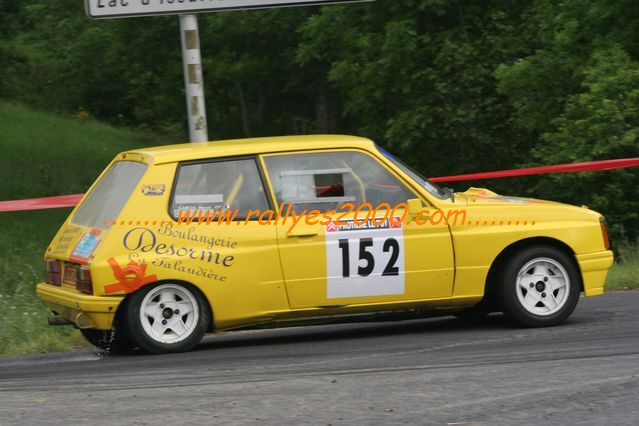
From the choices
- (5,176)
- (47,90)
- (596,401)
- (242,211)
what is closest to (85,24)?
(47,90)

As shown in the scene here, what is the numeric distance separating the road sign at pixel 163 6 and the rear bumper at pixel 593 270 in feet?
12.7

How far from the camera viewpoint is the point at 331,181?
899 centimetres

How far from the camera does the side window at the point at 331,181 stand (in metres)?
8.91

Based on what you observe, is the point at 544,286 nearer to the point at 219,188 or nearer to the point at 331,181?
the point at 331,181

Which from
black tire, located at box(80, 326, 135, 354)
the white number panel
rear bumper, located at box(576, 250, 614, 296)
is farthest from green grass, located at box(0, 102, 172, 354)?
rear bumper, located at box(576, 250, 614, 296)

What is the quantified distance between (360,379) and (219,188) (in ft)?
7.24

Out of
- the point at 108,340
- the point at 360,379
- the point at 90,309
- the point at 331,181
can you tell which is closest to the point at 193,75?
the point at 331,181

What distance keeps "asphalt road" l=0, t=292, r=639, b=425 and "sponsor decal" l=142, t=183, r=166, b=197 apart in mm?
1225

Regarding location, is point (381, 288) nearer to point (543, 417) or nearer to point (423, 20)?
point (543, 417)

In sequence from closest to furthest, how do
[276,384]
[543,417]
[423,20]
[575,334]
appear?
[543,417]
[276,384]
[575,334]
[423,20]

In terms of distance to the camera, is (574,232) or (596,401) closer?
(596,401)

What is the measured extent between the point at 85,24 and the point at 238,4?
94.0ft

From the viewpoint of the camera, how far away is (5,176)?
1163 inches

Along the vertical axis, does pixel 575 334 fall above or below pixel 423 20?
below
